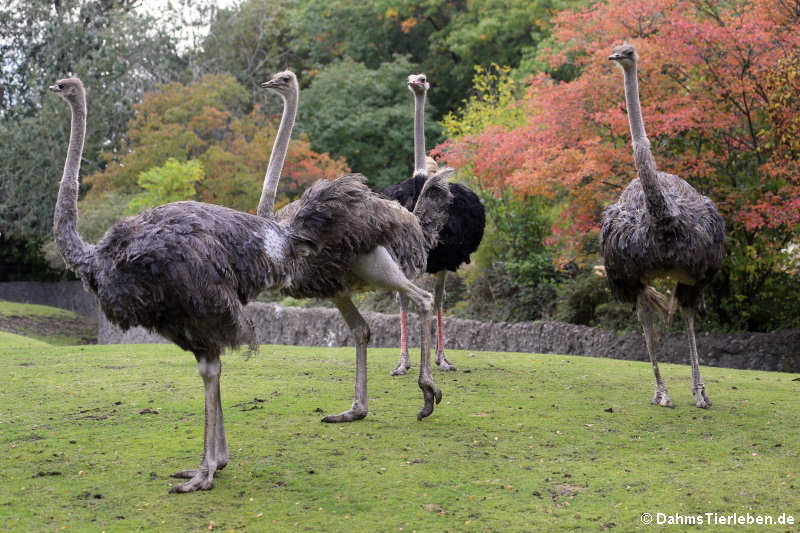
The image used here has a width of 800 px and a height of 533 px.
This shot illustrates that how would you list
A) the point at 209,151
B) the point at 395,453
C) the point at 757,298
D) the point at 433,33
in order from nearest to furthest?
1. the point at 395,453
2. the point at 757,298
3. the point at 209,151
4. the point at 433,33

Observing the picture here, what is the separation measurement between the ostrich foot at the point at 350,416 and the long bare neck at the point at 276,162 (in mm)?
1514

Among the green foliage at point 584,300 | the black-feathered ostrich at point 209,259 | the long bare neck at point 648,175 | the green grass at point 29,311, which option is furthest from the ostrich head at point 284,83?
the green grass at point 29,311

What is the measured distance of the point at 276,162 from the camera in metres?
6.96

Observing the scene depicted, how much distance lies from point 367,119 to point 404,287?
1866cm

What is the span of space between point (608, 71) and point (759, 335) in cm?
400

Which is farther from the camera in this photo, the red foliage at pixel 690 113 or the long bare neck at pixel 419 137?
the red foliage at pixel 690 113

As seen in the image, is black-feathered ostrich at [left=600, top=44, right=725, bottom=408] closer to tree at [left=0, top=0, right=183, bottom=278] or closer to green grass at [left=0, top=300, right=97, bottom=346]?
green grass at [left=0, top=300, right=97, bottom=346]

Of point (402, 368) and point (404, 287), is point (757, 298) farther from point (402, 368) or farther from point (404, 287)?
point (404, 287)

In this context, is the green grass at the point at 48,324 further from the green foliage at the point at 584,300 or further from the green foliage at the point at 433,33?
the green foliage at the point at 584,300

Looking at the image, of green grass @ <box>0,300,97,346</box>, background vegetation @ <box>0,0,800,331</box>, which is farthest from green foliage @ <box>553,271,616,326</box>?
green grass @ <box>0,300,97,346</box>

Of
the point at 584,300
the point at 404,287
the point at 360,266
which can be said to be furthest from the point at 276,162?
the point at 584,300

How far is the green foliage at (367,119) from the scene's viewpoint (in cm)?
2484

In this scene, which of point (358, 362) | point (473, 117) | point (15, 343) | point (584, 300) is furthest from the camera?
point (473, 117)

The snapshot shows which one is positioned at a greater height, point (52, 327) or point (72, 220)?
point (72, 220)
